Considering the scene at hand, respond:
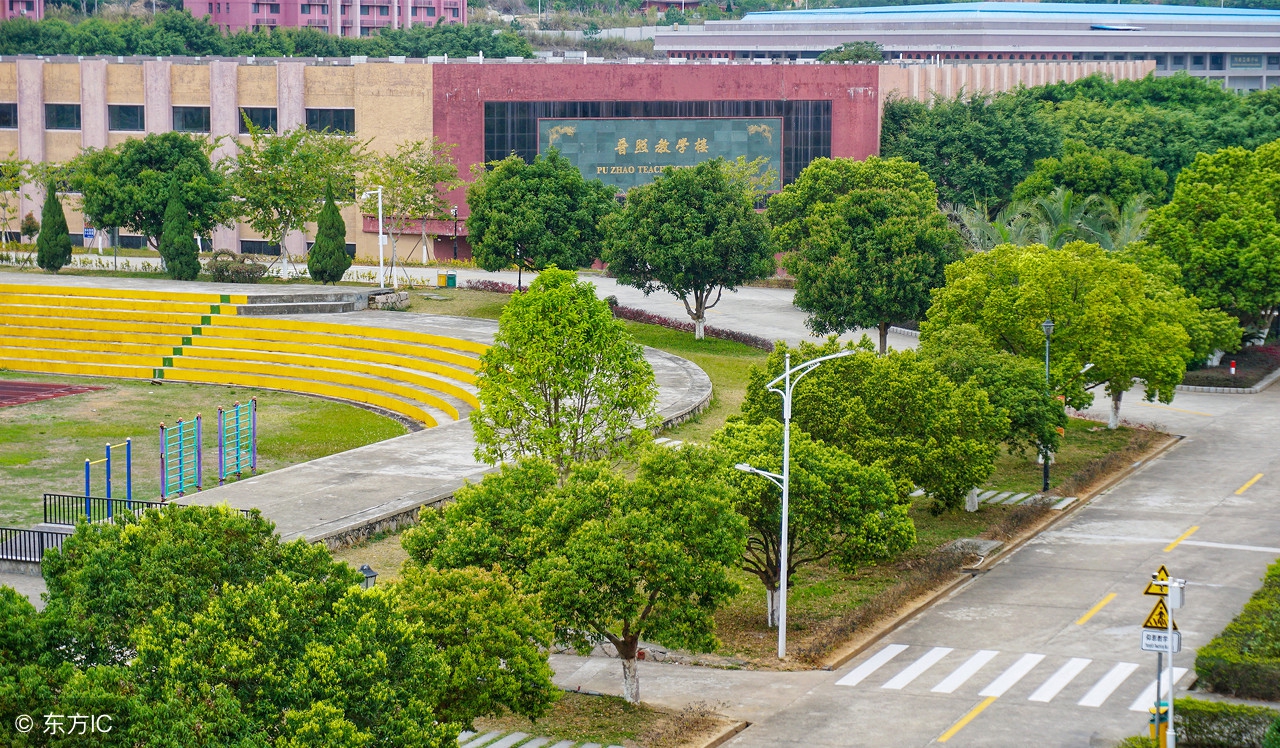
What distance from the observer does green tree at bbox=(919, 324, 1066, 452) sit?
144 feet

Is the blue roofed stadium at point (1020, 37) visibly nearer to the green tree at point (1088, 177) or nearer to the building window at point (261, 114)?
the green tree at point (1088, 177)

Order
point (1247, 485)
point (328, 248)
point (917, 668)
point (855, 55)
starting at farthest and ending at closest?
point (855, 55) < point (328, 248) < point (1247, 485) < point (917, 668)

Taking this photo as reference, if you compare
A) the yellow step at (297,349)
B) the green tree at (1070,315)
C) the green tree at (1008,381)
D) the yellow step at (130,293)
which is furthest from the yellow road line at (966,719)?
the yellow step at (130,293)

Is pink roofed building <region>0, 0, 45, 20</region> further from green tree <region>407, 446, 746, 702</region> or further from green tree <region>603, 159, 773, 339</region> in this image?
green tree <region>407, 446, 746, 702</region>

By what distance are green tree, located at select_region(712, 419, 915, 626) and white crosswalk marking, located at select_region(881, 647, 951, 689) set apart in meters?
2.25

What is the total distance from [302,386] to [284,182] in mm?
16834

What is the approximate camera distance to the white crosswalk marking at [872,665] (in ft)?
103

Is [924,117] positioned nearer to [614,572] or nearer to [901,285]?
[901,285]

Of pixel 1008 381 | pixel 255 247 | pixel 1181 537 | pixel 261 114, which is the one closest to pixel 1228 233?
pixel 1008 381

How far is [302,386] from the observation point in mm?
53781

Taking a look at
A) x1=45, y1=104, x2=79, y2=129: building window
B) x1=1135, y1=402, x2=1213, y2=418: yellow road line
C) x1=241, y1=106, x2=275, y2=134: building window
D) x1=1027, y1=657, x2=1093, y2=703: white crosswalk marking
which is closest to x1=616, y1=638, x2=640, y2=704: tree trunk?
x1=1027, y1=657, x2=1093, y2=703: white crosswalk marking

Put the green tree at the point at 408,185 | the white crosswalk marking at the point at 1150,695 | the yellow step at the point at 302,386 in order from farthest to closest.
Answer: the green tree at the point at 408,185, the yellow step at the point at 302,386, the white crosswalk marking at the point at 1150,695

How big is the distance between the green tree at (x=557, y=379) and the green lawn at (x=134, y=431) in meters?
9.27

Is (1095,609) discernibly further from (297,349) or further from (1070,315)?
(297,349)
